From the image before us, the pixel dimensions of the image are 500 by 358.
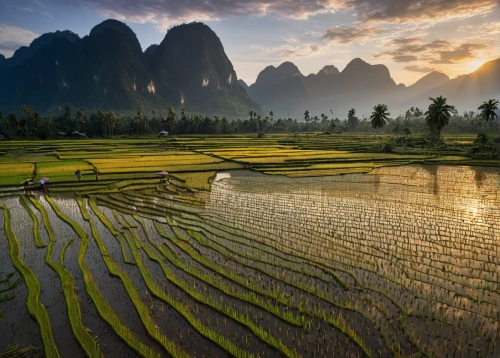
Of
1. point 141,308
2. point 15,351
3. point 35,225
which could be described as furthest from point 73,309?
point 35,225

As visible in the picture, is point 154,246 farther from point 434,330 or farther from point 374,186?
point 374,186

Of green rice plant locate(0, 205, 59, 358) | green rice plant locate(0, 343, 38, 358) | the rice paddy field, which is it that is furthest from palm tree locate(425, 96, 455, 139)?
green rice plant locate(0, 343, 38, 358)

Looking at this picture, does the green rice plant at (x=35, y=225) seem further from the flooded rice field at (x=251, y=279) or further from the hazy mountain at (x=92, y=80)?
the hazy mountain at (x=92, y=80)

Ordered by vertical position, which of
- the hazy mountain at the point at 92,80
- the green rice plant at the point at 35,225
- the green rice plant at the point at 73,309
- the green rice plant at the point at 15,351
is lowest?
the green rice plant at the point at 15,351

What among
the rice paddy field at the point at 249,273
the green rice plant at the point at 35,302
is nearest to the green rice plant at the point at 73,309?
the rice paddy field at the point at 249,273

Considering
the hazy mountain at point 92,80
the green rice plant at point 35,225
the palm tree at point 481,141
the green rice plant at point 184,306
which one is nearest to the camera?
the green rice plant at point 184,306

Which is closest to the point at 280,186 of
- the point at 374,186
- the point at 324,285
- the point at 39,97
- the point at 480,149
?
the point at 374,186

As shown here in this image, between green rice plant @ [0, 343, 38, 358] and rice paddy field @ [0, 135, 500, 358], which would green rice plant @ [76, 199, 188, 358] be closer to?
rice paddy field @ [0, 135, 500, 358]

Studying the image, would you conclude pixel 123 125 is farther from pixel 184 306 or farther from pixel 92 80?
pixel 92 80
